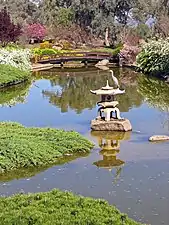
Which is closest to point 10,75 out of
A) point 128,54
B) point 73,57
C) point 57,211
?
point 73,57

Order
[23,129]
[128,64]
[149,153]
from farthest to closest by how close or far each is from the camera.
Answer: [128,64] < [23,129] < [149,153]

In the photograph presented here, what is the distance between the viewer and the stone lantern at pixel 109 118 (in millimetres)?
15578

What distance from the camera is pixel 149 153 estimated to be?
13.1m

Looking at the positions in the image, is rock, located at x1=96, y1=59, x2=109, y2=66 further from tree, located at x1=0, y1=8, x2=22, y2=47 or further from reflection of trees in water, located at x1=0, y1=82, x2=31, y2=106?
reflection of trees in water, located at x1=0, y1=82, x2=31, y2=106

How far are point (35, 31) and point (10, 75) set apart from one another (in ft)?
78.5


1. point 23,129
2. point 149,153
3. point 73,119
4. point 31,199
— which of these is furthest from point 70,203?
point 73,119

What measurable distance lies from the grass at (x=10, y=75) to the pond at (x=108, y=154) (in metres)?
0.61

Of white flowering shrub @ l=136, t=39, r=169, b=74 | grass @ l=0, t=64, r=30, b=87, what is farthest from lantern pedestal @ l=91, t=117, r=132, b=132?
white flowering shrub @ l=136, t=39, r=169, b=74

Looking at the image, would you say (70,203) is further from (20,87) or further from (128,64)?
(128,64)

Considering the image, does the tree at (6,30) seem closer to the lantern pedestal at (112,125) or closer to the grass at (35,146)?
the lantern pedestal at (112,125)

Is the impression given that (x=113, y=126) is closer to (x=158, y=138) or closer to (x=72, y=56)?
(x=158, y=138)

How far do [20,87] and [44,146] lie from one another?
615 inches

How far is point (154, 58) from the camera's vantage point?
33.5 metres

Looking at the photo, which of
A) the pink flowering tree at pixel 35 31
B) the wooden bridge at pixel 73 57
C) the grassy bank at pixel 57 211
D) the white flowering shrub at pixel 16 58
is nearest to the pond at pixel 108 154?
the grassy bank at pixel 57 211
